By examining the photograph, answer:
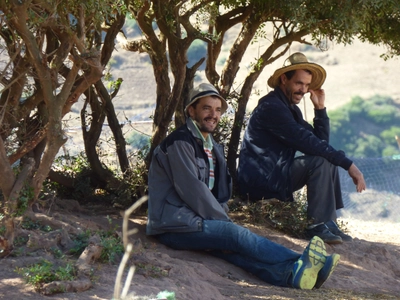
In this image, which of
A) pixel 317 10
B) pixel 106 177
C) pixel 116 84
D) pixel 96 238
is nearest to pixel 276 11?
pixel 317 10

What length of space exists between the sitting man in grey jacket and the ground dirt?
0.11 metres

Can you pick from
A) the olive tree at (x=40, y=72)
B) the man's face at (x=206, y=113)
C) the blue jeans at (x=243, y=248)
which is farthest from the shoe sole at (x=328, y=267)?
the olive tree at (x=40, y=72)

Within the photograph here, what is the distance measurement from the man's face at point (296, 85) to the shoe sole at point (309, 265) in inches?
83.8

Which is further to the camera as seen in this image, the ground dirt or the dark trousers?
the dark trousers

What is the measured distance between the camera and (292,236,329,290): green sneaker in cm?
512

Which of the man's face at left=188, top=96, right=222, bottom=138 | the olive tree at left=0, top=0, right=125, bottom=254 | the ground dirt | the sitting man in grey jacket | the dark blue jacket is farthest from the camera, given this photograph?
the dark blue jacket

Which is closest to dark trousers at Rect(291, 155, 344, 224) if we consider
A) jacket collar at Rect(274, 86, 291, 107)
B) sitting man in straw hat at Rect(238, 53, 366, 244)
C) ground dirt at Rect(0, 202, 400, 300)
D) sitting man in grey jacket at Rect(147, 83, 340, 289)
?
sitting man in straw hat at Rect(238, 53, 366, 244)

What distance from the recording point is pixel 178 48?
6906mm

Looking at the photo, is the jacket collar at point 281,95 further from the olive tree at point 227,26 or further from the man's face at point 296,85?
the olive tree at point 227,26

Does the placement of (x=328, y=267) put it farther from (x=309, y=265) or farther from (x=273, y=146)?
(x=273, y=146)

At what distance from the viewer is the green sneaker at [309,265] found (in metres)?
5.12

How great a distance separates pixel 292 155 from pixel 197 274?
6.87ft

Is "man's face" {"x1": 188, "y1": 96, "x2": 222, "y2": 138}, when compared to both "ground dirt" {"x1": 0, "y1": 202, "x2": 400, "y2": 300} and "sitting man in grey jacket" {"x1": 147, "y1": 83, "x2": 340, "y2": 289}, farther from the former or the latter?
"ground dirt" {"x1": 0, "y1": 202, "x2": 400, "y2": 300}

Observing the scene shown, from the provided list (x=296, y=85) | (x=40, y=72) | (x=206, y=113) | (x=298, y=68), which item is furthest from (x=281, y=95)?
(x=40, y=72)
